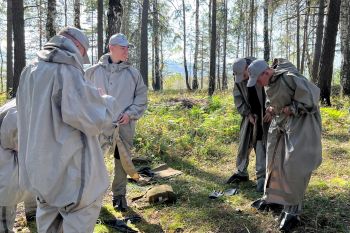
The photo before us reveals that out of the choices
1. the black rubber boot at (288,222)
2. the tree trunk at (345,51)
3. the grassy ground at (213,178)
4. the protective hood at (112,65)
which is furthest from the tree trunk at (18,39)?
the tree trunk at (345,51)

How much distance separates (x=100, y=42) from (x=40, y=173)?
1758cm

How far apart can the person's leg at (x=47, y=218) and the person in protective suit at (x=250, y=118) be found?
129 inches

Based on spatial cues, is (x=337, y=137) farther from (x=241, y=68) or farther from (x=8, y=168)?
(x=8, y=168)

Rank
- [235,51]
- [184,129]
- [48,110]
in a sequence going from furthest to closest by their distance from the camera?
[235,51] → [184,129] → [48,110]

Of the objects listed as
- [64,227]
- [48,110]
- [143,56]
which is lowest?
[64,227]

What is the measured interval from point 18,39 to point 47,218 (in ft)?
31.7

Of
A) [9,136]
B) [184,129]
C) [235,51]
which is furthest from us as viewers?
[235,51]

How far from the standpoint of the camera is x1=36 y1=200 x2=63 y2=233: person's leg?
9.94 ft

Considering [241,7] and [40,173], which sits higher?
[241,7]

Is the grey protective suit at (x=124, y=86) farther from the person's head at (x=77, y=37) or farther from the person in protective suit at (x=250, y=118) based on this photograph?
the person's head at (x=77, y=37)

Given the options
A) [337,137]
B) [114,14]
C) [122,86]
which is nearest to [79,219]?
[122,86]

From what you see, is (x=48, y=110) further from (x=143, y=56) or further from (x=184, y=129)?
(x=143, y=56)

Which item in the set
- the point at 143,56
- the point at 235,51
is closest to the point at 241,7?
the point at 235,51

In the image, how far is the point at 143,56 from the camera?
20.1m
